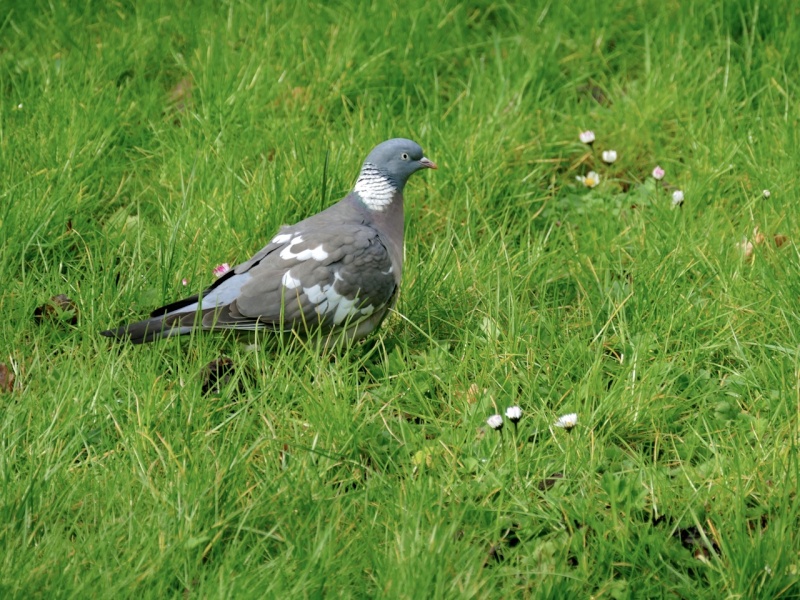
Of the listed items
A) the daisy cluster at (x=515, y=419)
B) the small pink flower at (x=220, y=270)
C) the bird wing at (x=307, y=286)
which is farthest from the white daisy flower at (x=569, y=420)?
the small pink flower at (x=220, y=270)

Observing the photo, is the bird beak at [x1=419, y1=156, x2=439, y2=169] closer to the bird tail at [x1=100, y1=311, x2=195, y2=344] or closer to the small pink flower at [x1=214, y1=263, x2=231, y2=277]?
the small pink flower at [x1=214, y1=263, x2=231, y2=277]

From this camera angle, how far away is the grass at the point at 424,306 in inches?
103

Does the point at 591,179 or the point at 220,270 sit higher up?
the point at 220,270

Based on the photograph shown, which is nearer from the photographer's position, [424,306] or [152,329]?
[152,329]

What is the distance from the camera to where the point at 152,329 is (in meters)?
3.32

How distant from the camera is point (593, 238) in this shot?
13.3 feet

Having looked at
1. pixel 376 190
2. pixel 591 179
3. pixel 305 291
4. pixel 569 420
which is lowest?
pixel 591 179

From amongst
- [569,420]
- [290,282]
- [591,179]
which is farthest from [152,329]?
[591,179]

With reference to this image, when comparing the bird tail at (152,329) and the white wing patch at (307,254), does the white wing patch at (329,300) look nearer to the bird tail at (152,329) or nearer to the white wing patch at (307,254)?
the white wing patch at (307,254)

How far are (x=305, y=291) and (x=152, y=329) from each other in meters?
0.52

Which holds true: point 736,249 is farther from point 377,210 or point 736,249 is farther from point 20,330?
point 20,330

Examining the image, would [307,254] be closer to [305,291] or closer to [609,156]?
[305,291]

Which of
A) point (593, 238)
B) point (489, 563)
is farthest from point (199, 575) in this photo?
point (593, 238)

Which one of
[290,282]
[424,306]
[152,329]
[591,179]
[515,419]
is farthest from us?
[591,179]
